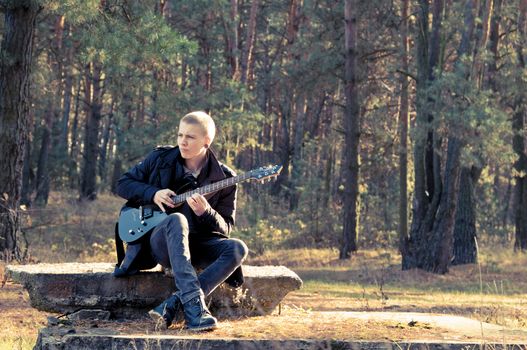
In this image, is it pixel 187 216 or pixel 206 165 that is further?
pixel 206 165

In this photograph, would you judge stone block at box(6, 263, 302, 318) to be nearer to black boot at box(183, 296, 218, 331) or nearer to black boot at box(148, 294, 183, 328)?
black boot at box(148, 294, 183, 328)

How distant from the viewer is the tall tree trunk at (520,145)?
91.3 ft

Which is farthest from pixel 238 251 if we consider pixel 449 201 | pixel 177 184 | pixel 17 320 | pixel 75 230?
→ pixel 75 230

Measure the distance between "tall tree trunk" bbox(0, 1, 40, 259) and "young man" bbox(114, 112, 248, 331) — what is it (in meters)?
7.86

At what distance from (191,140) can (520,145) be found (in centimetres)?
2473

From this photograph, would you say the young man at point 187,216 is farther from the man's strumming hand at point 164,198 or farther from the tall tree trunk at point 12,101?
the tall tree trunk at point 12,101

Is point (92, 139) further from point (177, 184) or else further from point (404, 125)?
point (177, 184)

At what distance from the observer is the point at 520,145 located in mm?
30406

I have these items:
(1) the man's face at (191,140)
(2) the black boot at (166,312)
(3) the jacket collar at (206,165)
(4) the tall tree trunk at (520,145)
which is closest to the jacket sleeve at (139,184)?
(3) the jacket collar at (206,165)

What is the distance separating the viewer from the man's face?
720 centimetres

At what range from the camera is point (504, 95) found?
2791 centimetres

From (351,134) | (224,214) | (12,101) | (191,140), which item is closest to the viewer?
(191,140)

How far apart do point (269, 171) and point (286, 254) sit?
68.3ft

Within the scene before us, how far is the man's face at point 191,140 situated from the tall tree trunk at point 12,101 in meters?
8.07
